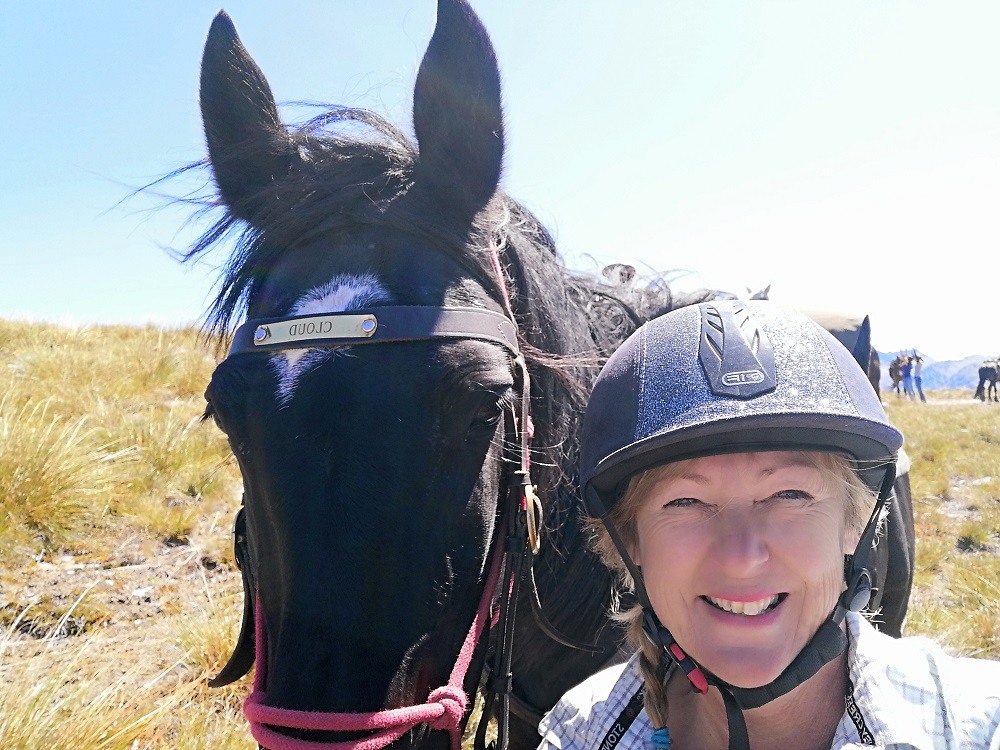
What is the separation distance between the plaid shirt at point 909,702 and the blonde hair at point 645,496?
3.3 inches

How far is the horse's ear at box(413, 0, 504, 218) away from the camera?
5.90 ft

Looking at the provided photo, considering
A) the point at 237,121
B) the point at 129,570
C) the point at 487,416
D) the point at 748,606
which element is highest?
the point at 237,121

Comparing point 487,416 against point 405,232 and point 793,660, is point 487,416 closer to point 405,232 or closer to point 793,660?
point 405,232

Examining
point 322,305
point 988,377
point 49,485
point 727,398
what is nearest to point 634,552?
point 727,398

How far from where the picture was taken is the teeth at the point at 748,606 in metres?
1.33

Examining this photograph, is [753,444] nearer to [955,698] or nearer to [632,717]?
[955,698]

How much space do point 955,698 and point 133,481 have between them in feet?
20.7

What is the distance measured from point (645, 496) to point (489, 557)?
506 millimetres

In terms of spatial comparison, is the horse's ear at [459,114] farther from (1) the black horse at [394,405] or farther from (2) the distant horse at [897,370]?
(2) the distant horse at [897,370]

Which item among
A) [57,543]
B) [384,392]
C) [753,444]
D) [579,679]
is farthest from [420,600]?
[57,543]

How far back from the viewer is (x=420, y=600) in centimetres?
141

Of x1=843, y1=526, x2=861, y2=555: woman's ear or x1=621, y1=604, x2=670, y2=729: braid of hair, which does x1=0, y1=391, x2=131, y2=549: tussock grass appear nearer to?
x1=621, y1=604, x2=670, y2=729: braid of hair

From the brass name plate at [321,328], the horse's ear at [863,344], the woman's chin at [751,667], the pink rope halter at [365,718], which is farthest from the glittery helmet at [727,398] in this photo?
the horse's ear at [863,344]

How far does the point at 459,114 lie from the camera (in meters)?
1.88
